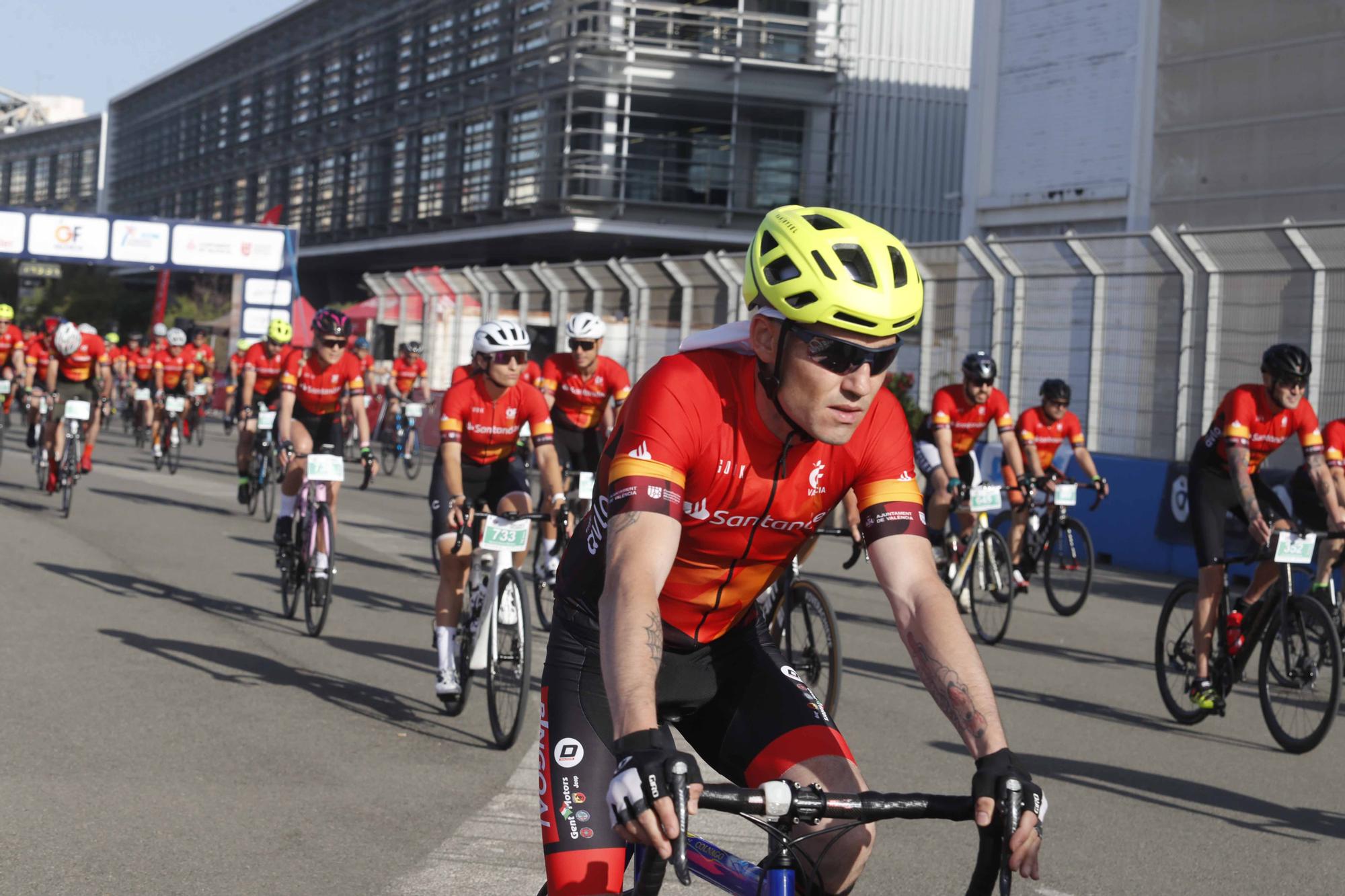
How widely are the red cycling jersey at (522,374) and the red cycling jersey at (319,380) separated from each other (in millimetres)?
779

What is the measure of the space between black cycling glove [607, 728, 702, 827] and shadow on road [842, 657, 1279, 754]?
6.12m

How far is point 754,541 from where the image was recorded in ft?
11.2

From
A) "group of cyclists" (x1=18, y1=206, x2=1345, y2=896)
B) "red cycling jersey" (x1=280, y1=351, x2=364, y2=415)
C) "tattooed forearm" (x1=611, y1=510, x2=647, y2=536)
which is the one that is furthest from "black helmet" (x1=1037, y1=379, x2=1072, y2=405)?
"tattooed forearm" (x1=611, y1=510, x2=647, y2=536)

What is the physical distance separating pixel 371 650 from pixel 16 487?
11.8 m

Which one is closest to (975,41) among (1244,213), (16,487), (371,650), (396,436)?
(1244,213)

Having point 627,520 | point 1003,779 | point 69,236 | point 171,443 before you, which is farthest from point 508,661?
point 69,236

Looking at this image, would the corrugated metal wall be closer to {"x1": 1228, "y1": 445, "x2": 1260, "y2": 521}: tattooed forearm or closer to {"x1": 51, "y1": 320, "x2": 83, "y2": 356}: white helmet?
{"x1": 51, "y1": 320, "x2": 83, "y2": 356}: white helmet

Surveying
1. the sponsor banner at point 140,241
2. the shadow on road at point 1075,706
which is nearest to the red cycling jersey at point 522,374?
the shadow on road at point 1075,706

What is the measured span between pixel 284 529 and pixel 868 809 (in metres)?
8.73

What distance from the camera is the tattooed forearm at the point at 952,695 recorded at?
116 inches

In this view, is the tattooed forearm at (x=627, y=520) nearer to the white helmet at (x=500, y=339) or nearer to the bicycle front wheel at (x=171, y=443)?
the white helmet at (x=500, y=339)

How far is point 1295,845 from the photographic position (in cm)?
605

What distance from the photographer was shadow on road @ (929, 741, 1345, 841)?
636cm

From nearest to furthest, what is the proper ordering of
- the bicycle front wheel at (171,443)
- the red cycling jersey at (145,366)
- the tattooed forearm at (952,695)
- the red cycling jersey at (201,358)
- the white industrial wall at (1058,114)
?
the tattooed forearm at (952,695) < the bicycle front wheel at (171,443) < the red cycling jersey at (201,358) < the red cycling jersey at (145,366) < the white industrial wall at (1058,114)
